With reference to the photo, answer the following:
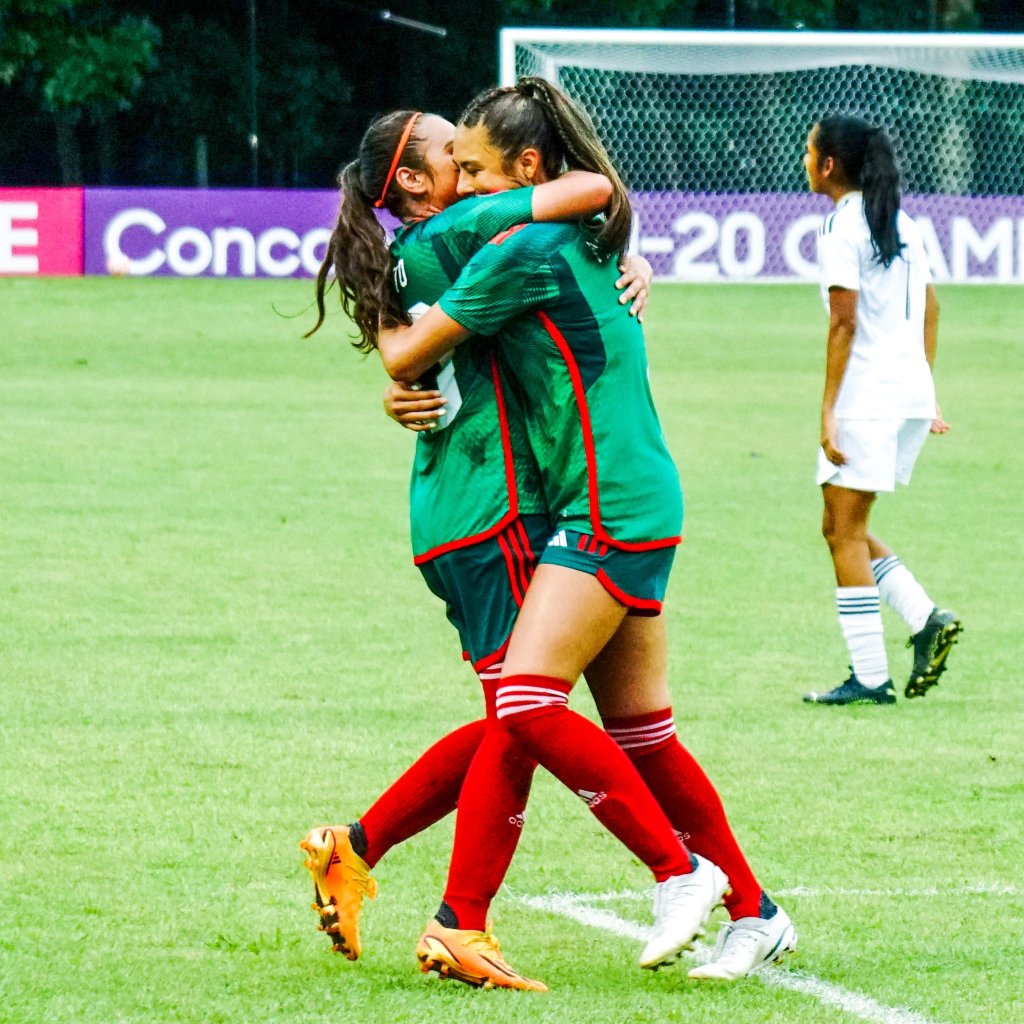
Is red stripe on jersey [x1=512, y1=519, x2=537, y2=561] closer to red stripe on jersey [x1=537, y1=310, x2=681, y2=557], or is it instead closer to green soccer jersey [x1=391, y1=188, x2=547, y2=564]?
green soccer jersey [x1=391, y1=188, x2=547, y2=564]

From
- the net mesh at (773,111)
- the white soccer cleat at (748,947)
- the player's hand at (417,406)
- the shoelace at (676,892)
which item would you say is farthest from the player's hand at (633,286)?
the net mesh at (773,111)

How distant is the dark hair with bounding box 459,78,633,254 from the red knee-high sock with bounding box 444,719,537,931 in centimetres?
106

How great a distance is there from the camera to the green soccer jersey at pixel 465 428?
4.29 meters

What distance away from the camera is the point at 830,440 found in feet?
24.7

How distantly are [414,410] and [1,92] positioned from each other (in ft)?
146

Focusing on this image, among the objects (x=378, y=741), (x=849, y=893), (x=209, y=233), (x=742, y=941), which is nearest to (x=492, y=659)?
(x=742, y=941)

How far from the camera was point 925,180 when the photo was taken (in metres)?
30.2

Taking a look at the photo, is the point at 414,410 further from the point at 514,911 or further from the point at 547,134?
the point at 514,911

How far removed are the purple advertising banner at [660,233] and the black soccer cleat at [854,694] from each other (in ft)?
65.7

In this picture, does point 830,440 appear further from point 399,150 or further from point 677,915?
point 677,915

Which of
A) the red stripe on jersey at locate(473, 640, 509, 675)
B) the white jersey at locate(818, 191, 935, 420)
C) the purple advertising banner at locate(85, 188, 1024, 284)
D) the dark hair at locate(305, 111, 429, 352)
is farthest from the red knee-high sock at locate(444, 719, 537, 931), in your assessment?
the purple advertising banner at locate(85, 188, 1024, 284)

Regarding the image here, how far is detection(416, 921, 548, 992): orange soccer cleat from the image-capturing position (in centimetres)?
422

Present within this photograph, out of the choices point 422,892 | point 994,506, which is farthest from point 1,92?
point 422,892

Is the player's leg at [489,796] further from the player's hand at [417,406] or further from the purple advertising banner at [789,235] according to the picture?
the purple advertising banner at [789,235]
